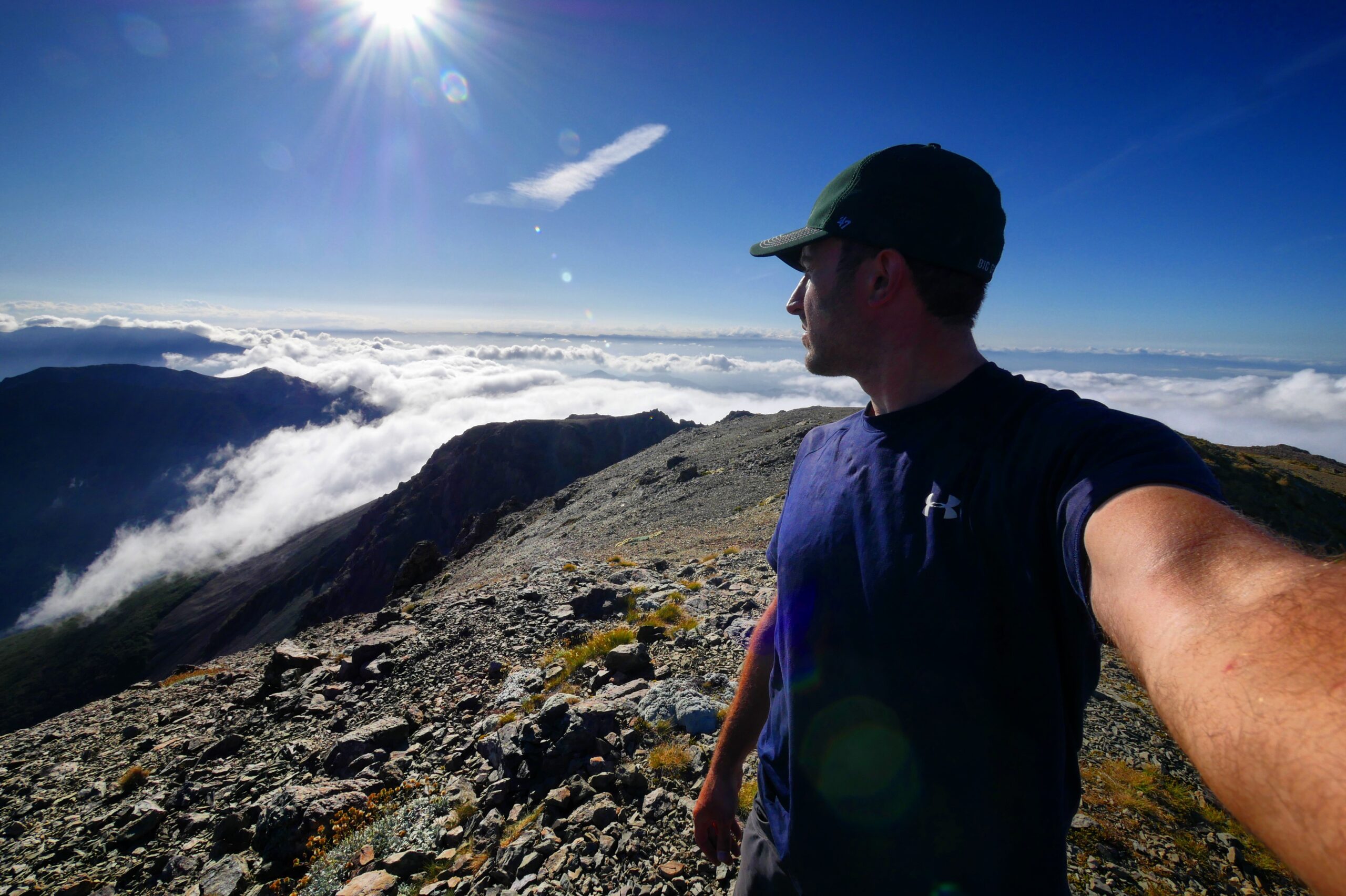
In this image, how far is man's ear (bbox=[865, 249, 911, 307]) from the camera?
2438 mm

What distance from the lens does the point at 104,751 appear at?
9.94 meters

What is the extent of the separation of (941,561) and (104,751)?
14.7 metres

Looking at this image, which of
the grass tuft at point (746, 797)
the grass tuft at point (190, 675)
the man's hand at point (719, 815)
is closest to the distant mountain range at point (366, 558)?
the grass tuft at point (190, 675)

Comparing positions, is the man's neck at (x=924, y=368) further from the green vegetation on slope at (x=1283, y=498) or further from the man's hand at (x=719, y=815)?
the green vegetation on slope at (x=1283, y=498)

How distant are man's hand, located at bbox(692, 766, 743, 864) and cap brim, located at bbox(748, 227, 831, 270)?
299 cm

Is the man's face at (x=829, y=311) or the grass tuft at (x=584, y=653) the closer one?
the man's face at (x=829, y=311)

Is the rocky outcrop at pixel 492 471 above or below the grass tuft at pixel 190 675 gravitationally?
below

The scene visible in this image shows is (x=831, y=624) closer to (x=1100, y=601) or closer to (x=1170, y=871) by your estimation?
(x=1100, y=601)

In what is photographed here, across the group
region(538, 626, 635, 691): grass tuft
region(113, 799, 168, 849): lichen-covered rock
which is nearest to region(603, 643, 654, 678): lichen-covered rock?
region(538, 626, 635, 691): grass tuft

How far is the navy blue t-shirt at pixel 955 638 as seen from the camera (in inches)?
68.4

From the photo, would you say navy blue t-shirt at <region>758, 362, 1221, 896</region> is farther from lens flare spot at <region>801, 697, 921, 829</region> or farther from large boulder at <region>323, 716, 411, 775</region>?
large boulder at <region>323, 716, 411, 775</region>

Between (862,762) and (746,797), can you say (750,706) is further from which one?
(746,797)

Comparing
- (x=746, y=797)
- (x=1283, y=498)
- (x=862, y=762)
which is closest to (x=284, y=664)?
(x=746, y=797)

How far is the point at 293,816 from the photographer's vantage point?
20.3ft
